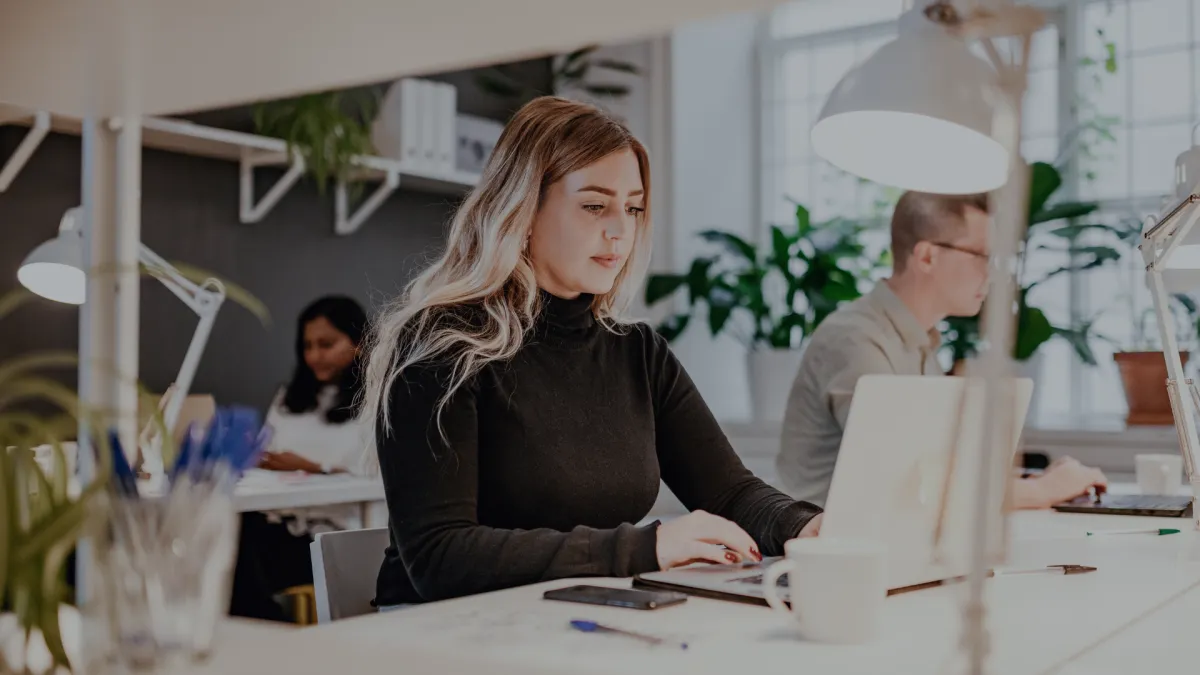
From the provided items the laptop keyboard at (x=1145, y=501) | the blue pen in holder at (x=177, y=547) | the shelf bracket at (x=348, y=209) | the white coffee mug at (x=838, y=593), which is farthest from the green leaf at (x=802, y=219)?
the blue pen in holder at (x=177, y=547)

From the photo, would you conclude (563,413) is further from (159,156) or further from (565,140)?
(159,156)

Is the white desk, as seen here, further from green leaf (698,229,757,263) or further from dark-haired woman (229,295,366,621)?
green leaf (698,229,757,263)

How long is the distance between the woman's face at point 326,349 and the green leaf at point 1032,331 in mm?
2179

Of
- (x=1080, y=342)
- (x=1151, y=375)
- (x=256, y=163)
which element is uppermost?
(x=256, y=163)

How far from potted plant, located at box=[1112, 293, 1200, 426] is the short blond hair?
126 cm

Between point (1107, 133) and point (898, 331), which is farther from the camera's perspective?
point (1107, 133)

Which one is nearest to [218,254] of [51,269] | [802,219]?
[51,269]

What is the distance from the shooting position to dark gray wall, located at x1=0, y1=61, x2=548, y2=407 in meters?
3.68

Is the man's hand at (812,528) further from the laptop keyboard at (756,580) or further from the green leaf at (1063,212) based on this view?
the green leaf at (1063,212)

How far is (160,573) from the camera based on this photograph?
63cm

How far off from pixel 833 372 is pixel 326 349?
2.12 metres

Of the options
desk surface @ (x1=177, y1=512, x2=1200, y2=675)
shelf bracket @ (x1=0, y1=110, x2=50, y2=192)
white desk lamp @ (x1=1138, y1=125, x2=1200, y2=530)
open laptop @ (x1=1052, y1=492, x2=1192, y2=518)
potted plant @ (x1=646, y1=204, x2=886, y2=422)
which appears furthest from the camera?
potted plant @ (x1=646, y1=204, x2=886, y2=422)

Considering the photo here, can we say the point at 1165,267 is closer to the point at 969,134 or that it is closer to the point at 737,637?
the point at 969,134

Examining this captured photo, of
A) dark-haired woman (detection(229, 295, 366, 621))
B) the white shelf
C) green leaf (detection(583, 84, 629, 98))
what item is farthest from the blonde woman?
green leaf (detection(583, 84, 629, 98))
